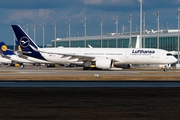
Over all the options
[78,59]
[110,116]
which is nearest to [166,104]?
[110,116]

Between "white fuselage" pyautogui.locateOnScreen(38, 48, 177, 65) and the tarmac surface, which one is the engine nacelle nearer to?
"white fuselage" pyautogui.locateOnScreen(38, 48, 177, 65)

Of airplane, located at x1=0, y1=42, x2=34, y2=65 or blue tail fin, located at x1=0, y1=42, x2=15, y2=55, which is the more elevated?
blue tail fin, located at x1=0, y1=42, x2=15, y2=55

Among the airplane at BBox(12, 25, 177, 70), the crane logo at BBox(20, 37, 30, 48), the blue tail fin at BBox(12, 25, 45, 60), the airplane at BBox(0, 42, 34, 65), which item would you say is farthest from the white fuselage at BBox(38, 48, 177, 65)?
the airplane at BBox(0, 42, 34, 65)

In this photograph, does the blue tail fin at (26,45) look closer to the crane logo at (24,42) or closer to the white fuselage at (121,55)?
the crane logo at (24,42)

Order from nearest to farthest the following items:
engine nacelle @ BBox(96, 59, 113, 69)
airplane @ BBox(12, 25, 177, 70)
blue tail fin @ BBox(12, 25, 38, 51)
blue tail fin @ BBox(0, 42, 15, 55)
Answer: engine nacelle @ BBox(96, 59, 113, 69)
airplane @ BBox(12, 25, 177, 70)
blue tail fin @ BBox(12, 25, 38, 51)
blue tail fin @ BBox(0, 42, 15, 55)

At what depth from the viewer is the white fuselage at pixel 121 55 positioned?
88.6 m

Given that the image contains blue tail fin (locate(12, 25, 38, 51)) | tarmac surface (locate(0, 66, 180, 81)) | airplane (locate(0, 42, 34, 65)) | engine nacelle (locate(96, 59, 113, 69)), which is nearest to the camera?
tarmac surface (locate(0, 66, 180, 81))

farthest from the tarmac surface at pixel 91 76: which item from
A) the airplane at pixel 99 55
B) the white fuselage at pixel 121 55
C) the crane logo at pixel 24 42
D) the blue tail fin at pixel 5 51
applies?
the blue tail fin at pixel 5 51

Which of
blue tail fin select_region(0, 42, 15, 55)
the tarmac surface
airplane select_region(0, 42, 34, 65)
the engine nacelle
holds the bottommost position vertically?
the tarmac surface

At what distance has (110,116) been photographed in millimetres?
23266

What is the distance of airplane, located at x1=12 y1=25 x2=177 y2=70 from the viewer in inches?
3487

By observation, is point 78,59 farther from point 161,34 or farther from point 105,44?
point 105,44

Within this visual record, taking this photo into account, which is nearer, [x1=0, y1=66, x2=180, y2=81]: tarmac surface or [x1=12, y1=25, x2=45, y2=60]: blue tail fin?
[x1=0, y1=66, x2=180, y2=81]: tarmac surface

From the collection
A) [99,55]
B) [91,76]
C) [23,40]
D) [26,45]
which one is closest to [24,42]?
[23,40]
